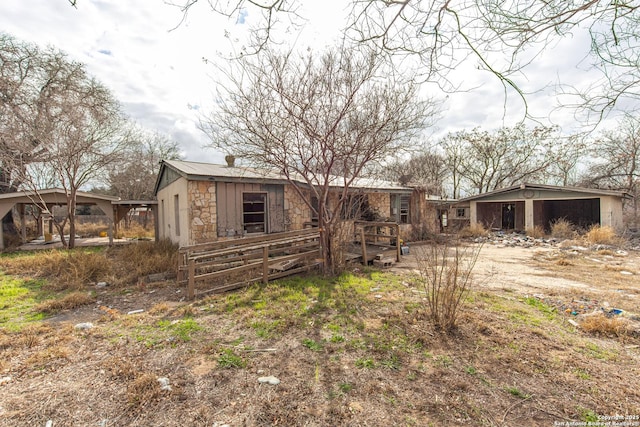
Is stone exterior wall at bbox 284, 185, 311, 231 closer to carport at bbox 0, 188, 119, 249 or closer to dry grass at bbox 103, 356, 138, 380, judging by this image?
dry grass at bbox 103, 356, 138, 380

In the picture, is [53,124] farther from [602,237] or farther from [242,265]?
[602,237]

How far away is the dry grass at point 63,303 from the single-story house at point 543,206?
48.7ft

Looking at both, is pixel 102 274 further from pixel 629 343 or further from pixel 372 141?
pixel 629 343

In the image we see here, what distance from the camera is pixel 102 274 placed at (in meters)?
6.91

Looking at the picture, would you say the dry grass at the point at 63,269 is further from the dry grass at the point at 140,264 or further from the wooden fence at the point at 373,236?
the wooden fence at the point at 373,236

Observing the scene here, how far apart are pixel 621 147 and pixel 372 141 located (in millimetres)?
19664

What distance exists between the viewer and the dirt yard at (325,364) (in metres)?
2.27

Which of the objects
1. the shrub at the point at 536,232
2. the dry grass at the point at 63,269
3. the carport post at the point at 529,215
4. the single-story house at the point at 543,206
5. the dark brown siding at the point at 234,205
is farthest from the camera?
the carport post at the point at 529,215

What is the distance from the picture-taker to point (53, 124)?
35.6 feet

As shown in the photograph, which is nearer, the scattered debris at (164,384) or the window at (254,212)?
the scattered debris at (164,384)

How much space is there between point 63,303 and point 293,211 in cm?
686

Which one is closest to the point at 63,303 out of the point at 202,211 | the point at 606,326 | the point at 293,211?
the point at 202,211

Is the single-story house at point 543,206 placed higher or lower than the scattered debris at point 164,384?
higher

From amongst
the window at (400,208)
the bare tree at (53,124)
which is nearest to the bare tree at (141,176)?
the bare tree at (53,124)
